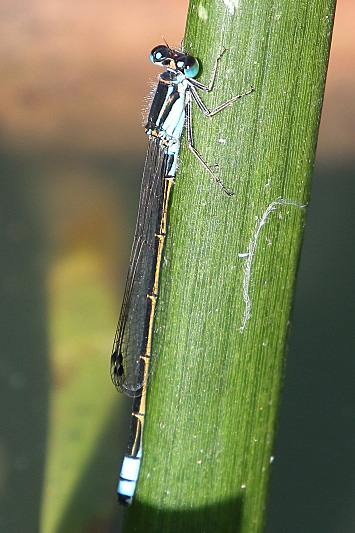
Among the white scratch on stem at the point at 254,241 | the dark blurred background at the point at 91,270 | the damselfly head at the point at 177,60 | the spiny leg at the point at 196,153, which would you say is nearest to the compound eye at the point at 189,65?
the damselfly head at the point at 177,60

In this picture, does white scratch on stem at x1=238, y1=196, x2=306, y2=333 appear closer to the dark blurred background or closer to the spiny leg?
the spiny leg

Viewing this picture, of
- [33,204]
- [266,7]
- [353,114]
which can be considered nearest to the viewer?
[266,7]

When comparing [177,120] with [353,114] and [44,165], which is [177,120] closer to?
[44,165]

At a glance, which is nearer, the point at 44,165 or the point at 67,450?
the point at 67,450

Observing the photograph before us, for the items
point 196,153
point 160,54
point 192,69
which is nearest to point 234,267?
point 196,153

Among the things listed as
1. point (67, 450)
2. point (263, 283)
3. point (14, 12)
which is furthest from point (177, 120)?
point (14, 12)

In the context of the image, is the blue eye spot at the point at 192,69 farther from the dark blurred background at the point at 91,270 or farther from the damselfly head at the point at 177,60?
the dark blurred background at the point at 91,270

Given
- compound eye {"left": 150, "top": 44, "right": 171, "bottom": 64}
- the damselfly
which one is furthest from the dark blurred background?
compound eye {"left": 150, "top": 44, "right": 171, "bottom": 64}
